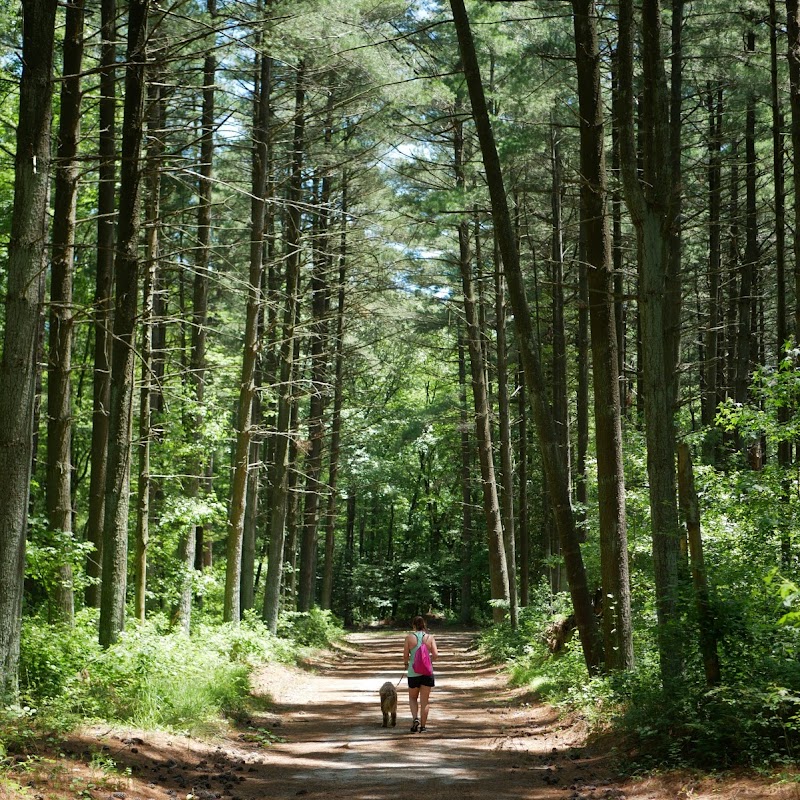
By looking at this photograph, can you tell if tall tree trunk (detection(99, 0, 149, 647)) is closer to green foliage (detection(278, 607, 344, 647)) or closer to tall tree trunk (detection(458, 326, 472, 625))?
green foliage (detection(278, 607, 344, 647))

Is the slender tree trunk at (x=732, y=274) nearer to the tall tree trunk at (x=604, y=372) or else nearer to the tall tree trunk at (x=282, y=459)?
the tall tree trunk at (x=604, y=372)

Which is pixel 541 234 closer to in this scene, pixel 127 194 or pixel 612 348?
pixel 612 348

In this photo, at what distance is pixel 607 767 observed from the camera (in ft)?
26.3

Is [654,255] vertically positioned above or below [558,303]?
below

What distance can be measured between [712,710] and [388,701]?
5.00 m

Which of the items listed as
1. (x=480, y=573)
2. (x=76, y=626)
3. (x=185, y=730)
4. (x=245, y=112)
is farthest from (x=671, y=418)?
(x=480, y=573)

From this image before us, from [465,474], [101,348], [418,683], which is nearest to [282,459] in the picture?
[101,348]

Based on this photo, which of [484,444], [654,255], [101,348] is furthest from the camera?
[484,444]

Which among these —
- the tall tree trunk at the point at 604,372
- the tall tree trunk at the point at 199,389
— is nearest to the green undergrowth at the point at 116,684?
the tall tree trunk at the point at 199,389

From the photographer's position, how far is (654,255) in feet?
31.8

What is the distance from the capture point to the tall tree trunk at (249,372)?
16.5m

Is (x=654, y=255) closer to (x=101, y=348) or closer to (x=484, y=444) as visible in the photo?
(x=101, y=348)

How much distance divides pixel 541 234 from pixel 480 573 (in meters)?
27.8

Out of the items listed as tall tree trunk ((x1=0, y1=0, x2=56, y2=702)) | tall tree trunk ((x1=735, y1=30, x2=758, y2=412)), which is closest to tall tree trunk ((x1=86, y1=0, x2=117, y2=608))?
tall tree trunk ((x1=0, y1=0, x2=56, y2=702))
